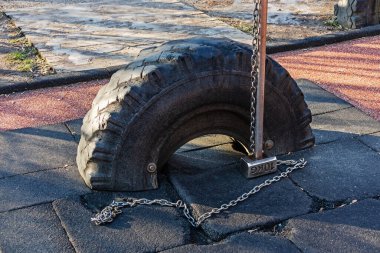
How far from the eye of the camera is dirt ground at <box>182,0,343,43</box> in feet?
25.2

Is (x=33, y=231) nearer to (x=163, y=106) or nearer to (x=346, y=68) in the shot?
(x=163, y=106)

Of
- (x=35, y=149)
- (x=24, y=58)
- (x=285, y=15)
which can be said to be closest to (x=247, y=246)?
(x=35, y=149)

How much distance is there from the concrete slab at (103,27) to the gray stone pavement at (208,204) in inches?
103

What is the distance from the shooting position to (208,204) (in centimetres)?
367

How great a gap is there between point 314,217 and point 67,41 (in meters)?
4.84

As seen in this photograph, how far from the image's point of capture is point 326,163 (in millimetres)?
4129

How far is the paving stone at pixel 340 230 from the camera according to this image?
129 inches

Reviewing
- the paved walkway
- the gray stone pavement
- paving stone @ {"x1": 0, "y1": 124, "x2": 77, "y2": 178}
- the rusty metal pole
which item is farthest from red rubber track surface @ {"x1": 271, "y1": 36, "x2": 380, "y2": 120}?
paving stone @ {"x1": 0, "y1": 124, "x2": 77, "y2": 178}

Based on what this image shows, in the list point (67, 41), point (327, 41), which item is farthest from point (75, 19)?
point (327, 41)

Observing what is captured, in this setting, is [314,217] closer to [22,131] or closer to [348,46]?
[22,131]

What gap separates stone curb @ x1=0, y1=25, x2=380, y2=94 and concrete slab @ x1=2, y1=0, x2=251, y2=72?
0.95ft

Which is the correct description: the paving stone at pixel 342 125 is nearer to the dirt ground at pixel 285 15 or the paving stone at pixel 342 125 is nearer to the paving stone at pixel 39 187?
the paving stone at pixel 39 187

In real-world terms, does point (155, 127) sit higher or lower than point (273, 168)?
higher

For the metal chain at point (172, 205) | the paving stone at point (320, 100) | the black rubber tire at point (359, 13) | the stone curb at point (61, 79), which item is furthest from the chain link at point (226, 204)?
the black rubber tire at point (359, 13)
